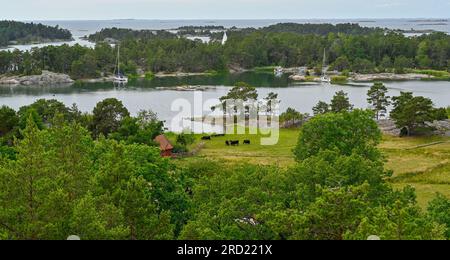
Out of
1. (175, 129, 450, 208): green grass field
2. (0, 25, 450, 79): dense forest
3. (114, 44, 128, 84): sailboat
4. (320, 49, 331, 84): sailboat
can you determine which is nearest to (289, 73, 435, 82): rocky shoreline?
(320, 49, 331, 84): sailboat

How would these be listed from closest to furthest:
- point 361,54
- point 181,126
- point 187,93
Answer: point 181,126
point 187,93
point 361,54

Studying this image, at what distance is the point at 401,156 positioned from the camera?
1081 inches

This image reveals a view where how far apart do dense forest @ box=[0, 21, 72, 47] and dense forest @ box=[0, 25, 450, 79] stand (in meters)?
35.5

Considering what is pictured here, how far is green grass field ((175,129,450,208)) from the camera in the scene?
22.1 metres

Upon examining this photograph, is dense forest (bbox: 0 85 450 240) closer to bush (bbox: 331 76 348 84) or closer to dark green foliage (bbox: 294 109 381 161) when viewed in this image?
dark green foliage (bbox: 294 109 381 161)

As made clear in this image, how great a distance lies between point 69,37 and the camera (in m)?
126

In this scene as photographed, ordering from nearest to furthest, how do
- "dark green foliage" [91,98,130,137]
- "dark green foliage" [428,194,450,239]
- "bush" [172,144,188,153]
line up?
"dark green foliage" [428,194,450,239], "bush" [172,144,188,153], "dark green foliage" [91,98,130,137]

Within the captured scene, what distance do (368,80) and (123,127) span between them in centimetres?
4664

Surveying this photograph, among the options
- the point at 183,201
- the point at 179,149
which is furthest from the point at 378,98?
the point at 183,201

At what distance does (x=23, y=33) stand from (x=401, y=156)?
102 metres

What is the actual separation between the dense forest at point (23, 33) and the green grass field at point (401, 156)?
8763 cm

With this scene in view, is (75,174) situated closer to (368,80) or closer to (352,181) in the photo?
(352,181)

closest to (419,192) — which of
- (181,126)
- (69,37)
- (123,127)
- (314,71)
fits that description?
(123,127)
